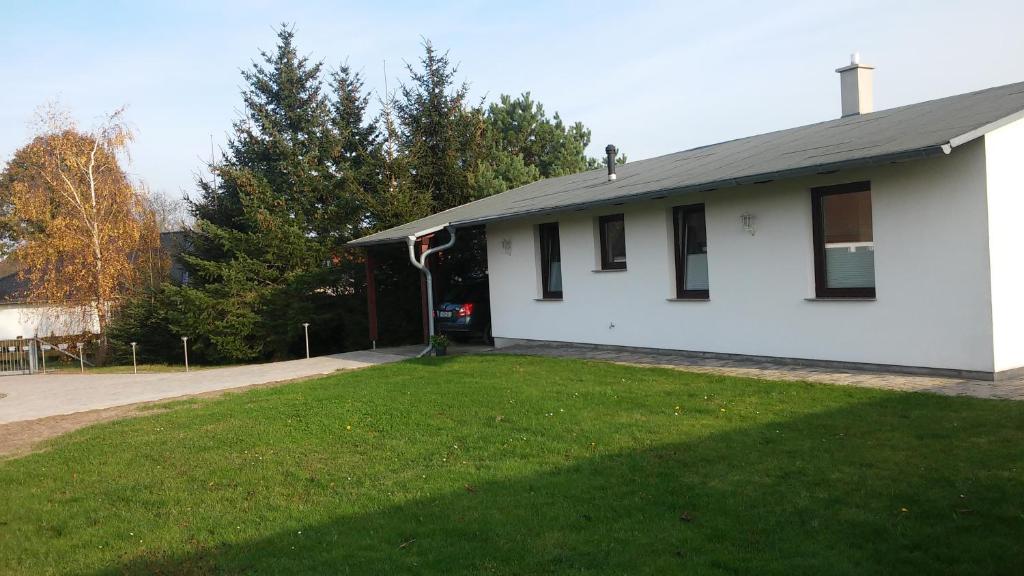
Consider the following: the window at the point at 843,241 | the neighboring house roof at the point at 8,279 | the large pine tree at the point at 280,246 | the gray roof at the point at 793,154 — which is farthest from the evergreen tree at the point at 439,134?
the neighboring house roof at the point at 8,279

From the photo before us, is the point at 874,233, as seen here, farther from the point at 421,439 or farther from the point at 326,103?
the point at 326,103

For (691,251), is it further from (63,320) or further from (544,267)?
(63,320)

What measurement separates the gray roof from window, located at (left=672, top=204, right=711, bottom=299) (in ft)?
2.13

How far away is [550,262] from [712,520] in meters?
11.0

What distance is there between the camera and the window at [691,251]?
40.0ft

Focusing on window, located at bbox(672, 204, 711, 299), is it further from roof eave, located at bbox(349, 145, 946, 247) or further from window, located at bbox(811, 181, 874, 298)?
window, located at bbox(811, 181, 874, 298)

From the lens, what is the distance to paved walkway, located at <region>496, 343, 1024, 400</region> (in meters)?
8.05

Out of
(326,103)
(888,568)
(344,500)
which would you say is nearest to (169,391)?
(344,500)

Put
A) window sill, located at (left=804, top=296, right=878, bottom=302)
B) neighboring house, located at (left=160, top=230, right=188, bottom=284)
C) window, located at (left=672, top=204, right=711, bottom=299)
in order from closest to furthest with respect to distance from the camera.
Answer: window sill, located at (left=804, top=296, right=878, bottom=302), window, located at (left=672, top=204, right=711, bottom=299), neighboring house, located at (left=160, top=230, right=188, bottom=284)

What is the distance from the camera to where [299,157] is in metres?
23.2

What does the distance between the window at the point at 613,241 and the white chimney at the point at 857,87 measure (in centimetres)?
436

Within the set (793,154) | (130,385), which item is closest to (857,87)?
(793,154)

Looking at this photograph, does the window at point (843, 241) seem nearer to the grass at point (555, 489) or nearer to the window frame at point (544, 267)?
the grass at point (555, 489)

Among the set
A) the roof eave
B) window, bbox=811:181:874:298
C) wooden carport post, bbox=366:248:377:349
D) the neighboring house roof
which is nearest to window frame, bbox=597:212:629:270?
the roof eave
